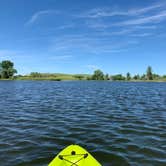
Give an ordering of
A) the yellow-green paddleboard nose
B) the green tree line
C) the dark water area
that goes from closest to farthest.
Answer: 1. the yellow-green paddleboard nose
2. the dark water area
3. the green tree line

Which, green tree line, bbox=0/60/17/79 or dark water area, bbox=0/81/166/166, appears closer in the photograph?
dark water area, bbox=0/81/166/166

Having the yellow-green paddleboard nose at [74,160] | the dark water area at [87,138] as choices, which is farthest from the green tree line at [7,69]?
the yellow-green paddleboard nose at [74,160]

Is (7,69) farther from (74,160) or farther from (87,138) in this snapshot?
(74,160)

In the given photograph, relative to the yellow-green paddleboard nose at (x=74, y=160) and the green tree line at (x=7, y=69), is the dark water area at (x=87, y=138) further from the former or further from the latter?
the green tree line at (x=7, y=69)

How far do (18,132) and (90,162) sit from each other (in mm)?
8029

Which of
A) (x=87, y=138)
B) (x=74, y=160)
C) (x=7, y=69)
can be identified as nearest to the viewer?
(x=74, y=160)

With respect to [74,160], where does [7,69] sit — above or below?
above

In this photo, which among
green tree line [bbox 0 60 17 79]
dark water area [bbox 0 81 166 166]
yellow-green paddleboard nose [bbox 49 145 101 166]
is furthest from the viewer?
green tree line [bbox 0 60 17 79]

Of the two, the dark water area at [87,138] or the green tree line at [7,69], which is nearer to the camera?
the dark water area at [87,138]

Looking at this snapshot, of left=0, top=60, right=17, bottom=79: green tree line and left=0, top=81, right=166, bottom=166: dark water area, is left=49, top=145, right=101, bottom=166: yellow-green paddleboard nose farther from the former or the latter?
left=0, top=60, right=17, bottom=79: green tree line

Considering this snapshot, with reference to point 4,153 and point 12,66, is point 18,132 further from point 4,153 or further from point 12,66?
point 12,66

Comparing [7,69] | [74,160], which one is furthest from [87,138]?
[7,69]

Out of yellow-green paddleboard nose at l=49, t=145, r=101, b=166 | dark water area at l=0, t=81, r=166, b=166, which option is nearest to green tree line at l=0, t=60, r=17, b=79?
dark water area at l=0, t=81, r=166, b=166

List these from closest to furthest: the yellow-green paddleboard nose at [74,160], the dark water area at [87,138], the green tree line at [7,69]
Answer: the yellow-green paddleboard nose at [74,160] < the dark water area at [87,138] < the green tree line at [7,69]
